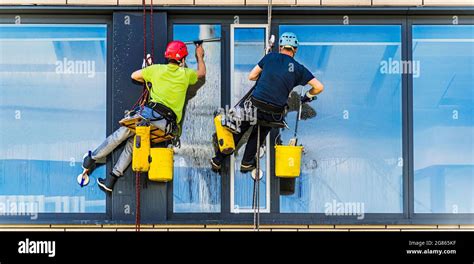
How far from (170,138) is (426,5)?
104 inches

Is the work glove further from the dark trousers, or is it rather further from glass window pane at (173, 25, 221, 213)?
glass window pane at (173, 25, 221, 213)

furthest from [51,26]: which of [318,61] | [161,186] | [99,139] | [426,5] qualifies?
[426,5]

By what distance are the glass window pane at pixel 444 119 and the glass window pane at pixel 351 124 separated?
197 mm

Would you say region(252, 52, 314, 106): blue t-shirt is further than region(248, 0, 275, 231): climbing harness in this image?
No

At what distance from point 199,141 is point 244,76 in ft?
2.39

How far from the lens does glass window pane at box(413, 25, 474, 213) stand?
11.0 m

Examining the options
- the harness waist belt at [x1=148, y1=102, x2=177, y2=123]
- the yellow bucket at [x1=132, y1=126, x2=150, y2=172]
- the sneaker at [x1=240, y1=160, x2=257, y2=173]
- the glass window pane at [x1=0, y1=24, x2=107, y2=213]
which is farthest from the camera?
the glass window pane at [x1=0, y1=24, x2=107, y2=213]

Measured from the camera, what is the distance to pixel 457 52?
11078mm

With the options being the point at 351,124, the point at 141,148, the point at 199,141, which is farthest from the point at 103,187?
the point at 351,124

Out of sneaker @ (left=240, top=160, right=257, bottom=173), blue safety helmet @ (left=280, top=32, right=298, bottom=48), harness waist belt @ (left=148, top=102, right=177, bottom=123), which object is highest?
blue safety helmet @ (left=280, top=32, right=298, bottom=48)

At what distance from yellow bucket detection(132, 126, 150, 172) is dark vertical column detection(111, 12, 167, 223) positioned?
340mm

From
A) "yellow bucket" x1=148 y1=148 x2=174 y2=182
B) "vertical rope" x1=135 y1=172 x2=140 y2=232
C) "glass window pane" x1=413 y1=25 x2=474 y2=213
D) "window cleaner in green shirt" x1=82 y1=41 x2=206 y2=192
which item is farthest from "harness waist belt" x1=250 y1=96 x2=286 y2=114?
"glass window pane" x1=413 y1=25 x2=474 y2=213

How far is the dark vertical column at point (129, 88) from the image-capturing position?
1081 cm

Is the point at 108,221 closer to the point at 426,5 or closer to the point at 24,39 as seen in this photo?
the point at 24,39
